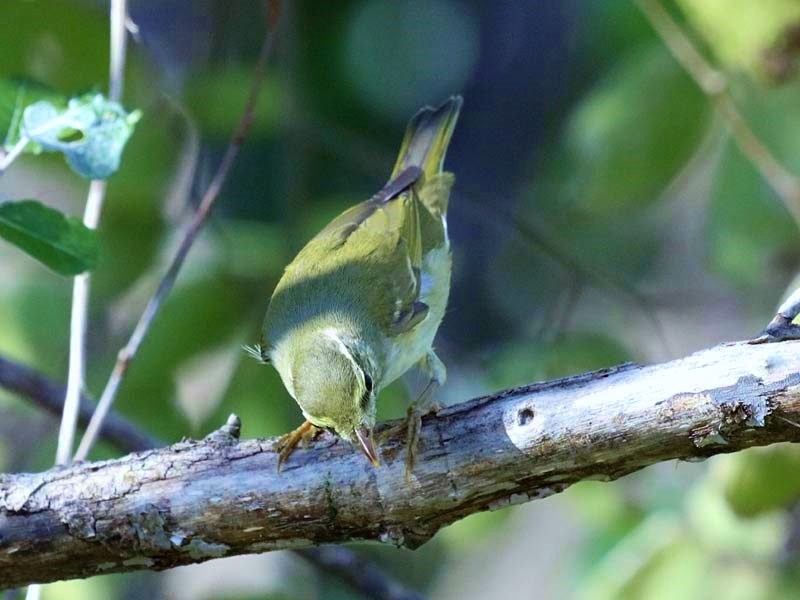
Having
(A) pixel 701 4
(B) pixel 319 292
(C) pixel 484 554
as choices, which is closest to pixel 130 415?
(B) pixel 319 292

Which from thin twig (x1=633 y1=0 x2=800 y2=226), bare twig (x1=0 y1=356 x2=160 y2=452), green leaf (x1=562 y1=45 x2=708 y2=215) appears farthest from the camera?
green leaf (x1=562 y1=45 x2=708 y2=215)

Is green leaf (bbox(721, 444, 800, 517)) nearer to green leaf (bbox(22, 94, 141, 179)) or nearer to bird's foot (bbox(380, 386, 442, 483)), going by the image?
bird's foot (bbox(380, 386, 442, 483))

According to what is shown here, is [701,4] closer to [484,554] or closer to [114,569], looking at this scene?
[114,569]

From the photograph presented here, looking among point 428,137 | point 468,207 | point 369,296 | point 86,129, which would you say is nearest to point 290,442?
point 86,129

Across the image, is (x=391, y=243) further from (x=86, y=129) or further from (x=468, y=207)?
(x=86, y=129)

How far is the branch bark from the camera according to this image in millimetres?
1843

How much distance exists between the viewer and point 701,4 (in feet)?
9.14

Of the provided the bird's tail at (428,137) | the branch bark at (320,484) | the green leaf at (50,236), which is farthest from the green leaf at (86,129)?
the bird's tail at (428,137)

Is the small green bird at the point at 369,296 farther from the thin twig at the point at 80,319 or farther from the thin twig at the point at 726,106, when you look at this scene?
the thin twig at the point at 726,106

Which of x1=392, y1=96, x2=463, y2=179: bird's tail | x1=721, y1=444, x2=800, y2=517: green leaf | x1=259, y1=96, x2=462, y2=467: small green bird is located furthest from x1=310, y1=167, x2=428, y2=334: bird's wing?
x1=721, y1=444, x2=800, y2=517: green leaf

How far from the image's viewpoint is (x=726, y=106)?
10.1 ft

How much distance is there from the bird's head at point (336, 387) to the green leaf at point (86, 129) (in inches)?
28.7

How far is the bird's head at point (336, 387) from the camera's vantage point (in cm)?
234

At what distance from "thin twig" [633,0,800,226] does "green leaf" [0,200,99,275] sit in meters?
1.81
